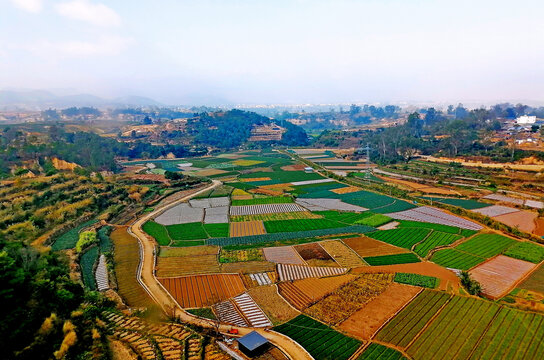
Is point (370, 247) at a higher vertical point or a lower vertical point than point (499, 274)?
lower

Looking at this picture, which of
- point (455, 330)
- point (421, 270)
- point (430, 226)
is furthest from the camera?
point (430, 226)

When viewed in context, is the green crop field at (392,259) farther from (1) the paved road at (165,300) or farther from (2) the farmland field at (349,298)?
(1) the paved road at (165,300)

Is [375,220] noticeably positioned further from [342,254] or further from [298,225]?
[342,254]

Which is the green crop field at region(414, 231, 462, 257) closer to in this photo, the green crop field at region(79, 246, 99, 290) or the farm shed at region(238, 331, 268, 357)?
the farm shed at region(238, 331, 268, 357)

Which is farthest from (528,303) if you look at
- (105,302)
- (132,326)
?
(105,302)

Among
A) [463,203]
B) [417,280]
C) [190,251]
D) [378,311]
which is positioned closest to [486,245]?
[417,280]
